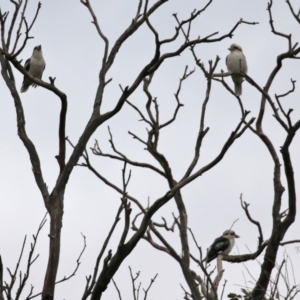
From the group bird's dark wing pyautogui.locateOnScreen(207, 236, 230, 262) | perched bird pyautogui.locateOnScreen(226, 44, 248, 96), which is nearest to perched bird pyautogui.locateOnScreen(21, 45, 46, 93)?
perched bird pyautogui.locateOnScreen(226, 44, 248, 96)

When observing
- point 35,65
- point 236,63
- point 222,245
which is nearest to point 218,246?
point 222,245

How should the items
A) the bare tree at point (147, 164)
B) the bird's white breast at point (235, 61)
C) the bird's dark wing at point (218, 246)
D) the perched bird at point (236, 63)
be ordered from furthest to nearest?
the bird's white breast at point (235, 61) → the perched bird at point (236, 63) → the bird's dark wing at point (218, 246) → the bare tree at point (147, 164)

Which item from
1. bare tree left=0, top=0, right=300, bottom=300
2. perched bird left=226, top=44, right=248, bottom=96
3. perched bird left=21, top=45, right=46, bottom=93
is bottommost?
bare tree left=0, top=0, right=300, bottom=300

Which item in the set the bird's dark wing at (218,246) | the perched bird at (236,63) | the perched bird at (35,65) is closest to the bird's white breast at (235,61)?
the perched bird at (236,63)

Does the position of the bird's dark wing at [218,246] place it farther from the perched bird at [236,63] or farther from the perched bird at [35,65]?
the perched bird at [35,65]

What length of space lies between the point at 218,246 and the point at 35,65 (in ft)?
14.8

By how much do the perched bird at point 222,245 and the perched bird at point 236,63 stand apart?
2433 millimetres

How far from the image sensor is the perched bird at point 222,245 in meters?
9.60

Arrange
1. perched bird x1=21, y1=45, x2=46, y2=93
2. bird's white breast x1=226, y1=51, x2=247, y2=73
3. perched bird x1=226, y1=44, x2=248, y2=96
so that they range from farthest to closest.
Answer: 1. perched bird x1=21, y1=45, x2=46, y2=93
2. bird's white breast x1=226, y1=51, x2=247, y2=73
3. perched bird x1=226, y1=44, x2=248, y2=96

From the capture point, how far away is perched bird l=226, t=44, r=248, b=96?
9846 mm

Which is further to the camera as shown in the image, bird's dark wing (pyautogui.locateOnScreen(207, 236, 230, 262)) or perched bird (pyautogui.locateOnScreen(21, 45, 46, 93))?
perched bird (pyautogui.locateOnScreen(21, 45, 46, 93))

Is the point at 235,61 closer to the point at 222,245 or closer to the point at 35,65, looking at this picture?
the point at 222,245

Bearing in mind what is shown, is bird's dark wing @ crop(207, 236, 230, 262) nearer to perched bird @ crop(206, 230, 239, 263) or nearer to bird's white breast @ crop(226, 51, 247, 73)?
perched bird @ crop(206, 230, 239, 263)

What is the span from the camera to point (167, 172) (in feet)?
23.2
